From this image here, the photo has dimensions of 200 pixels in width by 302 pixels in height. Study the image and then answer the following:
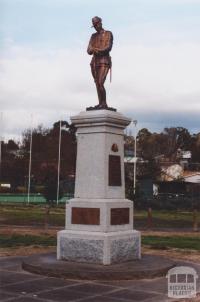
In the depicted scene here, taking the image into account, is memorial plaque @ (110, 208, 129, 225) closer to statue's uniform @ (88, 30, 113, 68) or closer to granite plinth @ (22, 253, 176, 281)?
granite plinth @ (22, 253, 176, 281)

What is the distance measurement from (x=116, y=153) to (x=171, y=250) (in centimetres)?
505

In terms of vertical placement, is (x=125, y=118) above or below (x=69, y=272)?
above

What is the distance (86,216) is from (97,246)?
0.72m

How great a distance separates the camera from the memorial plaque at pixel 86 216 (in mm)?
10906

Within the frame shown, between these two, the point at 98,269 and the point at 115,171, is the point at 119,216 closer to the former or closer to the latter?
the point at 115,171

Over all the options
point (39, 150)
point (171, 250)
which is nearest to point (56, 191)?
point (39, 150)

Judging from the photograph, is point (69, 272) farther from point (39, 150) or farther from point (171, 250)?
point (39, 150)

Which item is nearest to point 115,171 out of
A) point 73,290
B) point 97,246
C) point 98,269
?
point 97,246

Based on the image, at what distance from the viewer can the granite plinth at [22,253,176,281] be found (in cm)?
976

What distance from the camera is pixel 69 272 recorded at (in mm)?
9836

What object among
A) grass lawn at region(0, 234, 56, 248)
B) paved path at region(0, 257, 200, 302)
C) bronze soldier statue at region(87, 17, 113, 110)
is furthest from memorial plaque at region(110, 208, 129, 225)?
grass lawn at region(0, 234, 56, 248)

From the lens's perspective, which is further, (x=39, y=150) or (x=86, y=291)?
(x=39, y=150)

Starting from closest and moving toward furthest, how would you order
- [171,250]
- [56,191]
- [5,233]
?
[171,250], [5,233], [56,191]
